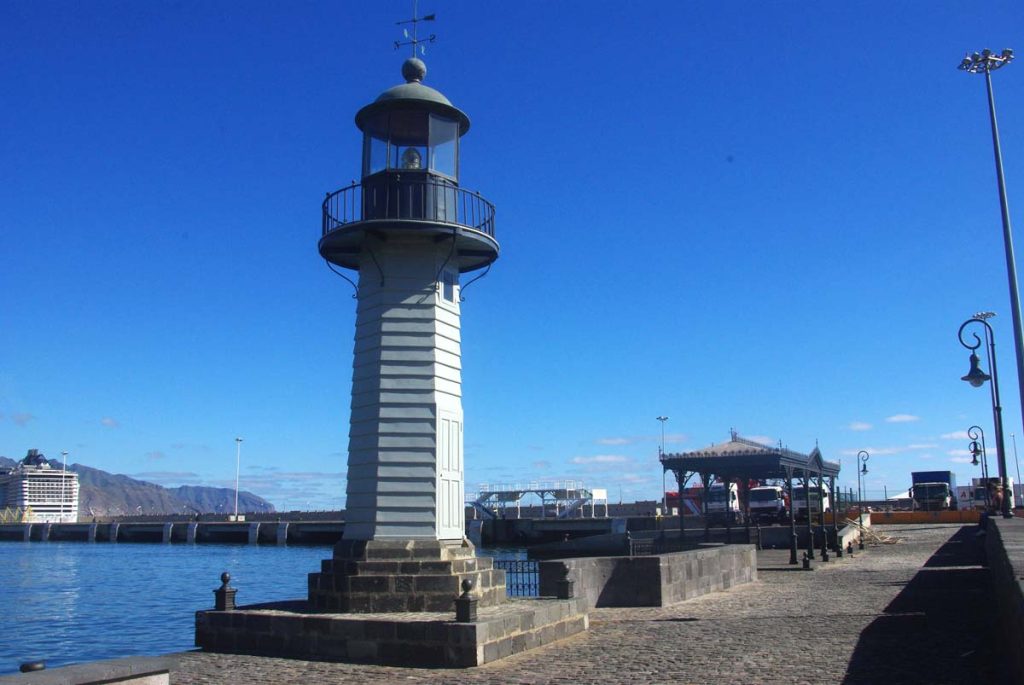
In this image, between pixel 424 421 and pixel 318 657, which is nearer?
pixel 318 657

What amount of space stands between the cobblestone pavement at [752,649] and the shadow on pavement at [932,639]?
0.02 meters

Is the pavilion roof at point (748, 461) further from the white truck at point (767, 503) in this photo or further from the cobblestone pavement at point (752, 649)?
the white truck at point (767, 503)

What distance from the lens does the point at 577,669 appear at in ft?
36.9

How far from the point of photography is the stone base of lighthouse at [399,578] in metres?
13.8

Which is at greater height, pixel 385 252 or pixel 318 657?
pixel 385 252

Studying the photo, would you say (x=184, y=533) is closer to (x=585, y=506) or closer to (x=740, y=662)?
(x=585, y=506)

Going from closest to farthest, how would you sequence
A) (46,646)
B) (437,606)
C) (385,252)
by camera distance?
1. (437,606)
2. (385,252)
3. (46,646)

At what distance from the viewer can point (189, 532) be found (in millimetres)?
101375

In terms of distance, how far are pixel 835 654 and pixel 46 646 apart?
2016 centimetres

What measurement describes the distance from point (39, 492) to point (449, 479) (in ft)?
553

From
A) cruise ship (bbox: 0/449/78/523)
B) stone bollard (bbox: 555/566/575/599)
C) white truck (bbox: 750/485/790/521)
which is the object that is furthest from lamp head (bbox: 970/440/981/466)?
cruise ship (bbox: 0/449/78/523)

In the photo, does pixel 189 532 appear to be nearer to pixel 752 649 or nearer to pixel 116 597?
pixel 116 597

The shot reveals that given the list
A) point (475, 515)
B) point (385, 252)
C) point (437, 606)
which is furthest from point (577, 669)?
point (475, 515)

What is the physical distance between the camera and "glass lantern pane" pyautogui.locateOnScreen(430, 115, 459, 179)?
51.0 ft
